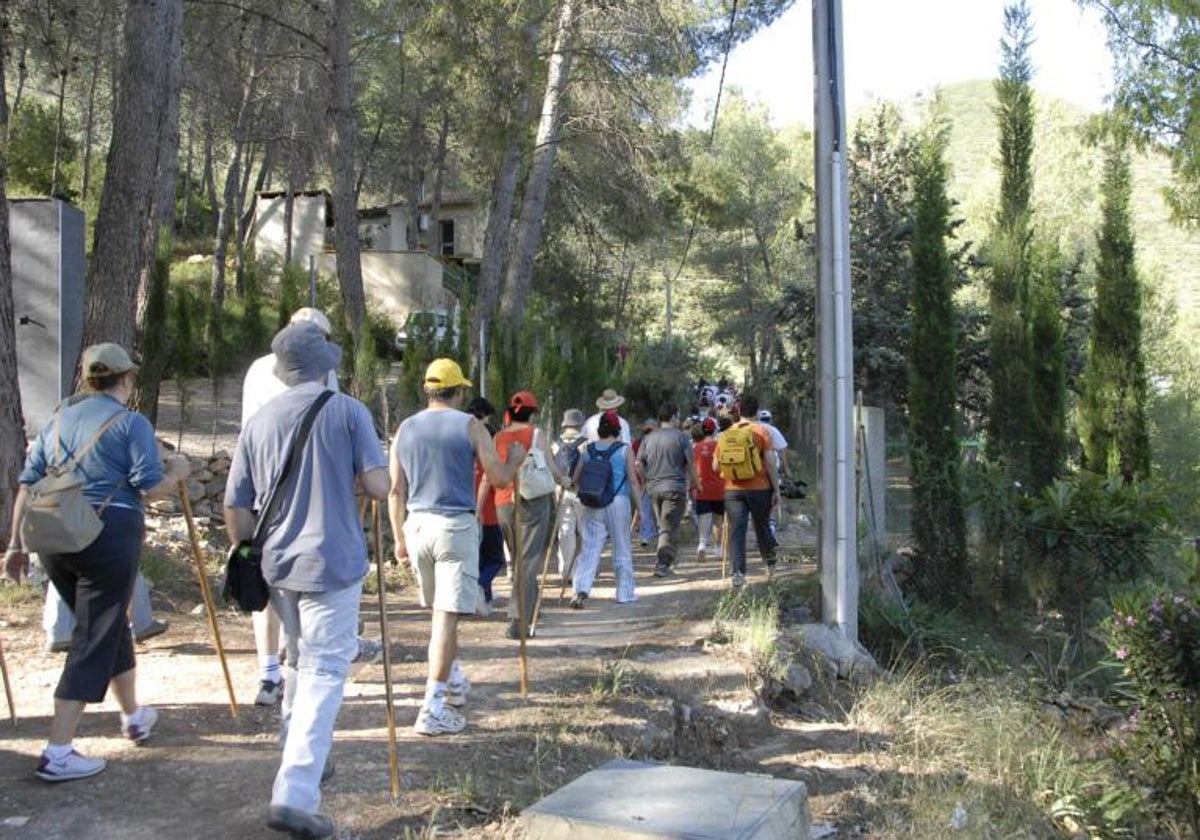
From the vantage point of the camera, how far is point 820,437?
32.1 feet

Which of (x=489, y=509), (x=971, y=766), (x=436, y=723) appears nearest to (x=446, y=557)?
(x=436, y=723)

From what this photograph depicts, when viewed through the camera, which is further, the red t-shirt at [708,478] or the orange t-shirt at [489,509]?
the red t-shirt at [708,478]

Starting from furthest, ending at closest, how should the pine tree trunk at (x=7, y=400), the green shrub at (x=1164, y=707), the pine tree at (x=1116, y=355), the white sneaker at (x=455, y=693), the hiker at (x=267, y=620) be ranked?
1. the pine tree at (x=1116, y=355)
2. the pine tree trunk at (x=7, y=400)
3. the white sneaker at (x=455, y=693)
4. the green shrub at (x=1164, y=707)
5. the hiker at (x=267, y=620)

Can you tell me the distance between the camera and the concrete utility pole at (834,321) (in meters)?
9.44

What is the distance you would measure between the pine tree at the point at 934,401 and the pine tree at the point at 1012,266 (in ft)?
9.86

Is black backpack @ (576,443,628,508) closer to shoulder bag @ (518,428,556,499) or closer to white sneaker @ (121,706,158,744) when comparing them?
shoulder bag @ (518,428,556,499)

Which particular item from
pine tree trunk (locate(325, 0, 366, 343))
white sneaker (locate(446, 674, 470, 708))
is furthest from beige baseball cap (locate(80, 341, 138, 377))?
pine tree trunk (locate(325, 0, 366, 343))

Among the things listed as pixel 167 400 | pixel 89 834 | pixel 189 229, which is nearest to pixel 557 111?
pixel 167 400

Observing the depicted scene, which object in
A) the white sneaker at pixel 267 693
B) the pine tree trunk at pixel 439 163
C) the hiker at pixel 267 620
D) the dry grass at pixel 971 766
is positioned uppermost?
the pine tree trunk at pixel 439 163

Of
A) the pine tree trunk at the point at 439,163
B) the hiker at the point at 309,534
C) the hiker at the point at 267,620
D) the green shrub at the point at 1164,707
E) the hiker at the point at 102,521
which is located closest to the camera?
the hiker at the point at 309,534

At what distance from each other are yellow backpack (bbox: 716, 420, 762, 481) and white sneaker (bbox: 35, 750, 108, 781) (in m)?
7.16

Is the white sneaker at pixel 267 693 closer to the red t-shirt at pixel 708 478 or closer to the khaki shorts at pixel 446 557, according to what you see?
the khaki shorts at pixel 446 557

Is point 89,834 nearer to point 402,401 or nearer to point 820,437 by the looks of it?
point 820,437

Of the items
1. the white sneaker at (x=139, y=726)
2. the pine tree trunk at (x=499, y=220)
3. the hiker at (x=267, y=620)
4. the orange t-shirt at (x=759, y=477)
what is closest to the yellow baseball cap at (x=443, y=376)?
the hiker at (x=267, y=620)
